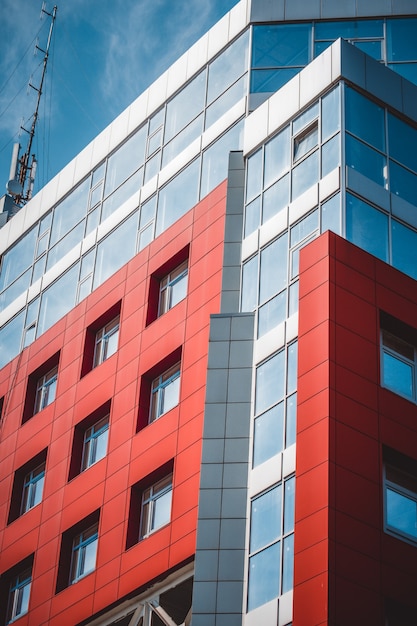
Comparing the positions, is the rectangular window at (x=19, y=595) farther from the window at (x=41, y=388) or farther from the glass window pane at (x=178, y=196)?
the glass window pane at (x=178, y=196)

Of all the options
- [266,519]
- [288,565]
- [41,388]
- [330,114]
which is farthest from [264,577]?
[41,388]

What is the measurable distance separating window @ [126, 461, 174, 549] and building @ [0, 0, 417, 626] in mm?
70

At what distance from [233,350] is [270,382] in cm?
189

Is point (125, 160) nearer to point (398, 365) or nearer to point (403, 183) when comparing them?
point (403, 183)

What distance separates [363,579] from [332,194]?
11509 mm

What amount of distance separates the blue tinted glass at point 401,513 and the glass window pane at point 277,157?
1116 cm

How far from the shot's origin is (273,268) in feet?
115

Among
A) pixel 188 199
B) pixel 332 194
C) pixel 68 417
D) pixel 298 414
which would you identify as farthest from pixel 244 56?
pixel 298 414

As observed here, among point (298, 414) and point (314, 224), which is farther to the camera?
point (314, 224)

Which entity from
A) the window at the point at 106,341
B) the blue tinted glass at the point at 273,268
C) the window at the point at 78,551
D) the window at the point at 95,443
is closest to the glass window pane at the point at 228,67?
the window at the point at 106,341

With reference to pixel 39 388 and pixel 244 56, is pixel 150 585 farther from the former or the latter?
pixel 244 56

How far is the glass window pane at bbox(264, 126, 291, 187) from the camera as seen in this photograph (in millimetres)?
36969

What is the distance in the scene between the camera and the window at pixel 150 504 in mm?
35750

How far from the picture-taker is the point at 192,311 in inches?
1486
